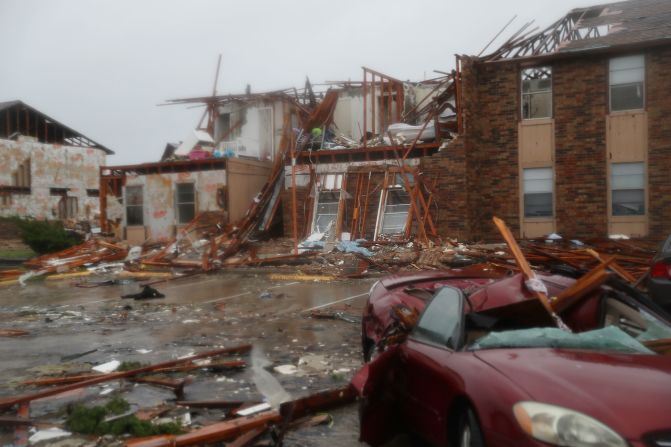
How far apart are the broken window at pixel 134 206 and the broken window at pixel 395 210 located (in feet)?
36.1

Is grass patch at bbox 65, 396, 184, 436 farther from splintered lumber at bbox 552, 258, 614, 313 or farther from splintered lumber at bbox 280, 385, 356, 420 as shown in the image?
splintered lumber at bbox 552, 258, 614, 313

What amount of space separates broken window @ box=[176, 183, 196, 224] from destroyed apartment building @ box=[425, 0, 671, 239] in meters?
10.1

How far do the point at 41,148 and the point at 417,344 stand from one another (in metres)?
43.7

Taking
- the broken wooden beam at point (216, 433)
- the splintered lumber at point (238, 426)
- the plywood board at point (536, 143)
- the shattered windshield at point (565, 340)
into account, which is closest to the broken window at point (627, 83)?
the plywood board at point (536, 143)

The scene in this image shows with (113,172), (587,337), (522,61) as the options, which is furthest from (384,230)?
(587,337)

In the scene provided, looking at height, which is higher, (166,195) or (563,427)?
(166,195)

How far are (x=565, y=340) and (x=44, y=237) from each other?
85.8 feet

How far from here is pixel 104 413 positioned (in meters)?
5.68

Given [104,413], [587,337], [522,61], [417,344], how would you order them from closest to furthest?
[587,337], [417,344], [104,413], [522,61]

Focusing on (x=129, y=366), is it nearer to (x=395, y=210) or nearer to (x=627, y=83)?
(x=395, y=210)

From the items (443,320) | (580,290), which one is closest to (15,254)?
(443,320)

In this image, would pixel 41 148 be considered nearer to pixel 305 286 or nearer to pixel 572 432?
pixel 305 286

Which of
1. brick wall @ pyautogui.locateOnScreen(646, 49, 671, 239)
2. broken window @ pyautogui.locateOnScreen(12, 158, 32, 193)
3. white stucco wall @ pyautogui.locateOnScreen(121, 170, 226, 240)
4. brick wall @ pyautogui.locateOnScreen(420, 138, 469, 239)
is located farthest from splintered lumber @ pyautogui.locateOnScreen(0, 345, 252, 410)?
broken window @ pyautogui.locateOnScreen(12, 158, 32, 193)

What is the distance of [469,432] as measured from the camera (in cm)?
378
